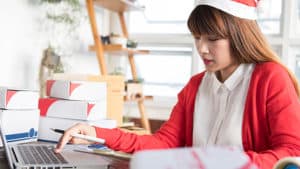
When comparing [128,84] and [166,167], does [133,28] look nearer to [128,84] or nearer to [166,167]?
[128,84]

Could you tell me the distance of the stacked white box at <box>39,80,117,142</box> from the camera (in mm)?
1304

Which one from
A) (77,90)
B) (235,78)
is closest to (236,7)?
(235,78)

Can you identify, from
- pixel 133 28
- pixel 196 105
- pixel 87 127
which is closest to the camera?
pixel 87 127

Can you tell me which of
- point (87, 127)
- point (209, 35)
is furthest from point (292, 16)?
point (87, 127)

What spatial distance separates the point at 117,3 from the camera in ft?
8.77

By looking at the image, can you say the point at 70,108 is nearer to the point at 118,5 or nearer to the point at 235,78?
the point at 235,78

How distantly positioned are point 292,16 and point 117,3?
1281mm

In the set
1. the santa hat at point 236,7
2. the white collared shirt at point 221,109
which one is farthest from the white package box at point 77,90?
the santa hat at point 236,7

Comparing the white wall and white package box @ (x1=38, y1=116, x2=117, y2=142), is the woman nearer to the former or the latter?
white package box @ (x1=38, y1=116, x2=117, y2=142)

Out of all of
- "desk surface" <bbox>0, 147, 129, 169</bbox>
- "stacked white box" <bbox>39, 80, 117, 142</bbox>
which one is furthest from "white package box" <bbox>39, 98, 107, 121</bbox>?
"desk surface" <bbox>0, 147, 129, 169</bbox>

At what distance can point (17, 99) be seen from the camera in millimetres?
1217

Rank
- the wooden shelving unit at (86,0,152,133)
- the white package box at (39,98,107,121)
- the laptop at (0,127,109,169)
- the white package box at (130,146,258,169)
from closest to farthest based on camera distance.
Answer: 1. the white package box at (130,146,258,169)
2. the laptop at (0,127,109,169)
3. the white package box at (39,98,107,121)
4. the wooden shelving unit at (86,0,152,133)

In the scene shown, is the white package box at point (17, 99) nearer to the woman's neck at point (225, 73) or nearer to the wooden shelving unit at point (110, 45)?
the woman's neck at point (225, 73)

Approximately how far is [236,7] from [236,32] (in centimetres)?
7
